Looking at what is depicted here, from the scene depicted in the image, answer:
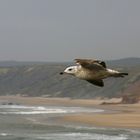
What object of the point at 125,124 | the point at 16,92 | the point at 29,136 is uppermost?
the point at 29,136

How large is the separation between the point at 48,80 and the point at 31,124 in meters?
146

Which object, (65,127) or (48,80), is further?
(48,80)

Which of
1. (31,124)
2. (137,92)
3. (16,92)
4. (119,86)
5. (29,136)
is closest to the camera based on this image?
(29,136)

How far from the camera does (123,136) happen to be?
42.4m

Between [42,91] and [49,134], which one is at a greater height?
[49,134]

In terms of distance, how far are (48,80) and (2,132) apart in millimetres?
153647

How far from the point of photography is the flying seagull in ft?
24.4

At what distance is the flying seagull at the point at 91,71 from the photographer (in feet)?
24.4

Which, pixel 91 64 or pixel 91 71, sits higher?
pixel 91 64

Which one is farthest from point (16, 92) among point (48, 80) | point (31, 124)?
point (31, 124)

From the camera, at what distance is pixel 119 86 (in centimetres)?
14888

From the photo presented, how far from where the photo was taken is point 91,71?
7.61 metres

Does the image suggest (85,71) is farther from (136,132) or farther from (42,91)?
(42,91)

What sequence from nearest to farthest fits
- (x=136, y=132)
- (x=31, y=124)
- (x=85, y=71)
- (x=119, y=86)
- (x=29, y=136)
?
(x=85, y=71) → (x=29, y=136) → (x=136, y=132) → (x=31, y=124) → (x=119, y=86)
